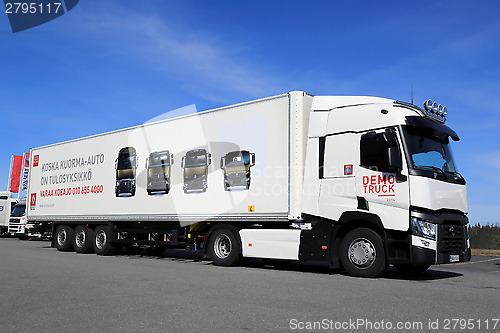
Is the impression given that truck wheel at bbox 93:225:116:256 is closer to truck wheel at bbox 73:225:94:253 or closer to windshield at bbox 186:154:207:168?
truck wheel at bbox 73:225:94:253

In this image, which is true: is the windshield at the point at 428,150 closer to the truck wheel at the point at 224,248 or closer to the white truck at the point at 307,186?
the white truck at the point at 307,186

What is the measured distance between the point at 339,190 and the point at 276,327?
5415 mm

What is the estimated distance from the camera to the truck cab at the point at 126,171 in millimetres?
14422

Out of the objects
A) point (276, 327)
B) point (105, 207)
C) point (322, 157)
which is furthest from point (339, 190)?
point (105, 207)

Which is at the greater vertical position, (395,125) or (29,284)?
(395,125)

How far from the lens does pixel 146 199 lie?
Result: 14.0 m

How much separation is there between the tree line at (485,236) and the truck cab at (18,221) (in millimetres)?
23998

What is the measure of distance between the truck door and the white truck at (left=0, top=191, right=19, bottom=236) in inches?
1061

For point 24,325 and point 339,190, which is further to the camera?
point 339,190

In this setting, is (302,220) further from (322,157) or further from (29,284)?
(29,284)

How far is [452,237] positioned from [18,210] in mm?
26960

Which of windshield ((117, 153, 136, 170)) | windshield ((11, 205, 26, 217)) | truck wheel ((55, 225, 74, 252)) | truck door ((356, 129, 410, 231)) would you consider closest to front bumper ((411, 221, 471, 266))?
truck door ((356, 129, 410, 231))

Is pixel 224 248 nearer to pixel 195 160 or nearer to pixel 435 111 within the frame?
pixel 195 160

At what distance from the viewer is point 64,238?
17.2 metres
